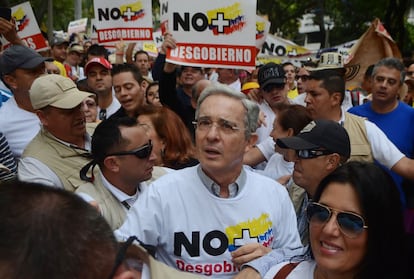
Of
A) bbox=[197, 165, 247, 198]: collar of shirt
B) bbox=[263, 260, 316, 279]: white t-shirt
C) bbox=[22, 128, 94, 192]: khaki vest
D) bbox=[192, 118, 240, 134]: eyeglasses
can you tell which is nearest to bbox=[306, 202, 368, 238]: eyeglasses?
bbox=[263, 260, 316, 279]: white t-shirt

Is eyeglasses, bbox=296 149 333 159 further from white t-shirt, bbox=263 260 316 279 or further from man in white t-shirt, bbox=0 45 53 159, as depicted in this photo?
man in white t-shirt, bbox=0 45 53 159

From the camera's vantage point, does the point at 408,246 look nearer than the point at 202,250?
Yes

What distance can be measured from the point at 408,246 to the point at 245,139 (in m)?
0.99

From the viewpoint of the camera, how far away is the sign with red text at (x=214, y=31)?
17.2 ft

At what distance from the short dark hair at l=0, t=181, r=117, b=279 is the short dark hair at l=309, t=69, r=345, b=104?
365cm

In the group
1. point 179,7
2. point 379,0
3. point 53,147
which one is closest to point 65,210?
point 53,147

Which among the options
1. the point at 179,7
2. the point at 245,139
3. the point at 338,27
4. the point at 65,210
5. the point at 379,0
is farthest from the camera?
the point at 338,27

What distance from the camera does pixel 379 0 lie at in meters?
30.6

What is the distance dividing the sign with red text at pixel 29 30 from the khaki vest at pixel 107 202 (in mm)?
5396

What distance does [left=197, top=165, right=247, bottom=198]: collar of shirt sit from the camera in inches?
104

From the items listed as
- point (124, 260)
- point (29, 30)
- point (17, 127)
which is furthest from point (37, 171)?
point (29, 30)

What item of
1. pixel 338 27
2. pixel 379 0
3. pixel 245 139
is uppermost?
pixel 245 139

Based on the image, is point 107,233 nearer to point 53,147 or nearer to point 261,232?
point 261,232

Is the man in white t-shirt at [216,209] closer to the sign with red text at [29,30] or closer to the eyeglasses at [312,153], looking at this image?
the eyeglasses at [312,153]
